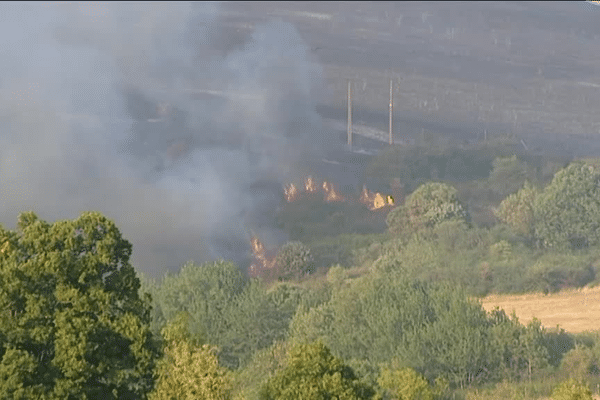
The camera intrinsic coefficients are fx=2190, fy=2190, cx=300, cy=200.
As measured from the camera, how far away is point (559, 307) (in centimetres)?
10375

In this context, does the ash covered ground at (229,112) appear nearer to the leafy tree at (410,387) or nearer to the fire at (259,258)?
the fire at (259,258)

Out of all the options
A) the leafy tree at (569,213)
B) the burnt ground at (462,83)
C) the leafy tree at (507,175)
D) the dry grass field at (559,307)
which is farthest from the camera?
the burnt ground at (462,83)

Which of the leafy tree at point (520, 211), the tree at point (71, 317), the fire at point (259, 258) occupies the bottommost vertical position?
the fire at point (259, 258)

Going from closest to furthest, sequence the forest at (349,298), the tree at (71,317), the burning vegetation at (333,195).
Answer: the tree at (71,317)
the forest at (349,298)
the burning vegetation at (333,195)

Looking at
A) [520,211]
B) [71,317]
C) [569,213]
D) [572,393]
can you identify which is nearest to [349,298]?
[569,213]

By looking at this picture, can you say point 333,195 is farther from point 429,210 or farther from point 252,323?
point 252,323

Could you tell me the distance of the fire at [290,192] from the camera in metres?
144

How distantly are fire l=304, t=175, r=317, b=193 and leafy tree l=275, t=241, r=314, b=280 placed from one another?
25.3m

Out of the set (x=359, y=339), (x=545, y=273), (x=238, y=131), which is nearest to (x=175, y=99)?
(x=238, y=131)

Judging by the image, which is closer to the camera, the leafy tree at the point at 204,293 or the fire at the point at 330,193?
the leafy tree at the point at 204,293

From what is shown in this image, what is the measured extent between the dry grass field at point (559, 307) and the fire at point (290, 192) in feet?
123

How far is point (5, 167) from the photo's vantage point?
144 meters

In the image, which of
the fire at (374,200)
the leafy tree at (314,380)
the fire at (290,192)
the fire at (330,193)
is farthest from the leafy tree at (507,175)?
the leafy tree at (314,380)

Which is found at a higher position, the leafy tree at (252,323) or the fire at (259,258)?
the leafy tree at (252,323)
